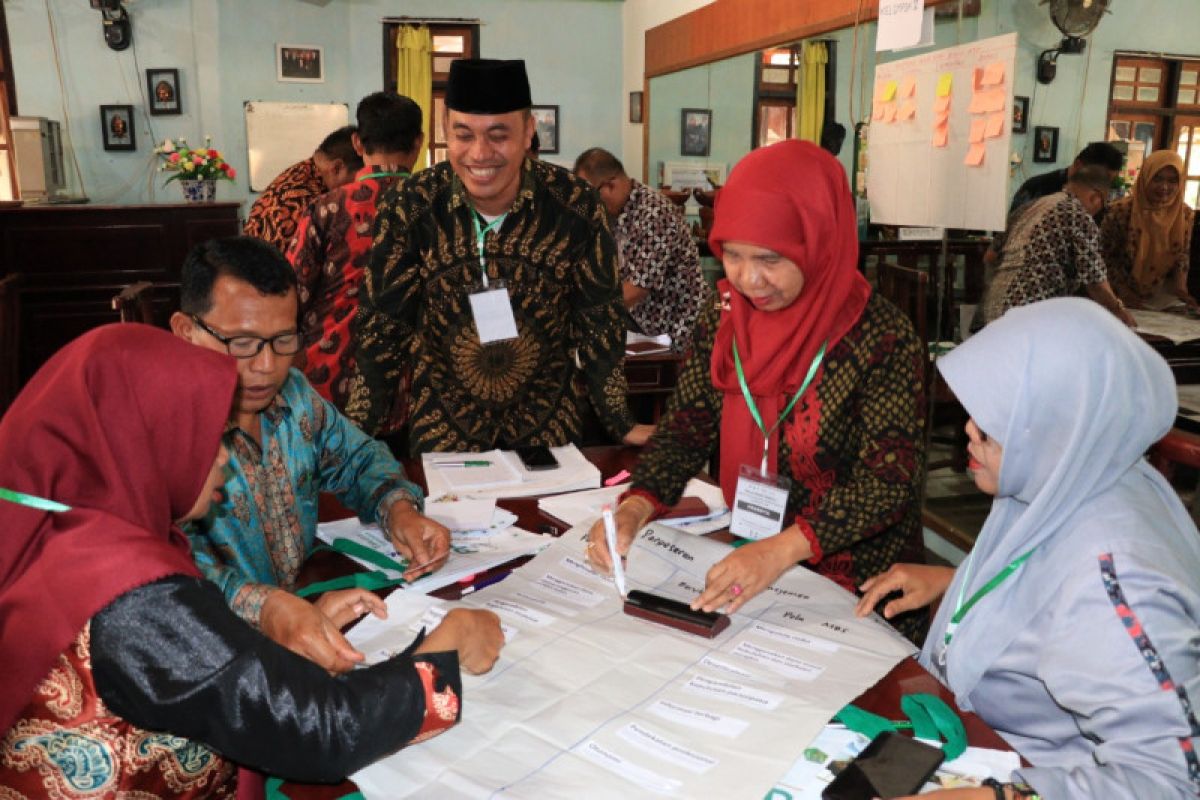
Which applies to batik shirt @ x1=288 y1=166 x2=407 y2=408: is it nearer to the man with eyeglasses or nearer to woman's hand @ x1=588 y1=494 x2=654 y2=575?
the man with eyeglasses

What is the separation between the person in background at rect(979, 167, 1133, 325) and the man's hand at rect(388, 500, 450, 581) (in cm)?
233

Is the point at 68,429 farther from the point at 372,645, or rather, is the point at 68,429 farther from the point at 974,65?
the point at 974,65

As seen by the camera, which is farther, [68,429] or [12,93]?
[12,93]

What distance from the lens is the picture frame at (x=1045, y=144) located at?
2.96m

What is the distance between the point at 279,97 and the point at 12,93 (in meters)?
1.96

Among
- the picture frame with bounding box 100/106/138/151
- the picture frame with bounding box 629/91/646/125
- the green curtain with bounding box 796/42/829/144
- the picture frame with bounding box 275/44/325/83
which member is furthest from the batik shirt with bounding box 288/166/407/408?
the picture frame with bounding box 100/106/138/151


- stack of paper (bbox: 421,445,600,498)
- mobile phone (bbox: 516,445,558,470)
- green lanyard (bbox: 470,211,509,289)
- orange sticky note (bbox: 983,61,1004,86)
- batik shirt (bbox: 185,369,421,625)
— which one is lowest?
stack of paper (bbox: 421,445,600,498)

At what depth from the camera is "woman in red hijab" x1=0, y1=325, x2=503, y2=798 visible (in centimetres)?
86

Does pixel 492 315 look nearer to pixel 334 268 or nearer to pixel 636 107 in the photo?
pixel 334 268

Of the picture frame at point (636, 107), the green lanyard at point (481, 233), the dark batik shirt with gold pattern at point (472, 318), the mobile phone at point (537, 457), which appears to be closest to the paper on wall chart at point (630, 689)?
the mobile phone at point (537, 457)

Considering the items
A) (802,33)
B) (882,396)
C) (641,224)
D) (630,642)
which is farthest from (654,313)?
(630,642)

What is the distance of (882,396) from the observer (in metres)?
1.52

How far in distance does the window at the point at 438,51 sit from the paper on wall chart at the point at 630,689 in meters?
7.25

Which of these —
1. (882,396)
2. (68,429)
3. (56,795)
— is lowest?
(56,795)
